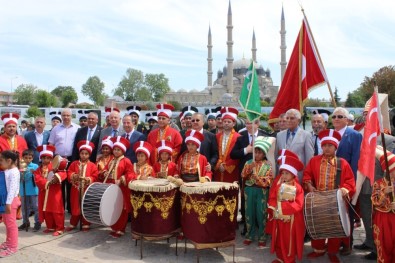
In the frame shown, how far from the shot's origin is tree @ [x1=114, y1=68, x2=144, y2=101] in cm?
10906

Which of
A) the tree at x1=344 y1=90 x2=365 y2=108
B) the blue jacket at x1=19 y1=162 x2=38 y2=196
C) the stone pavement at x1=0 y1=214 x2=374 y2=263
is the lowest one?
the stone pavement at x1=0 y1=214 x2=374 y2=263

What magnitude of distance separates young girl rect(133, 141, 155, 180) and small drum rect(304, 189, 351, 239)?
8.15ft

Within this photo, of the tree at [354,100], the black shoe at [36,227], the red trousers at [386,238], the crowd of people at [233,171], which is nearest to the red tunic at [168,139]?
the crowd of people at [233,171]

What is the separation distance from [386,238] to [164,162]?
3.29 metres

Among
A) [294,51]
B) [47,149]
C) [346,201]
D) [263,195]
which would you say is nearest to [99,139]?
[47,149]

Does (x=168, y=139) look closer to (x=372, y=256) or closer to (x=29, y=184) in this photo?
(x=29, y=184)

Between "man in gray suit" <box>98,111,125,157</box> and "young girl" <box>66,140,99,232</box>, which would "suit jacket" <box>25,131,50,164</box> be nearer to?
→ "man in gray suit" <box>98,111,125,157</box>

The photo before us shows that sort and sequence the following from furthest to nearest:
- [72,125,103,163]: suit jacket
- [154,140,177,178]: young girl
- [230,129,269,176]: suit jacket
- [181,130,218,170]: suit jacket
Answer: [72,125,103,163]: suit jacket
[181,130,218,170]: suit jacket
[230,129,269,176]: suit jacket
[154,140,177,178]: young girl

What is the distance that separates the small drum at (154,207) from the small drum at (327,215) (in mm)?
1769

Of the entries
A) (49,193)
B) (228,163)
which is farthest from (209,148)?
(49,193)

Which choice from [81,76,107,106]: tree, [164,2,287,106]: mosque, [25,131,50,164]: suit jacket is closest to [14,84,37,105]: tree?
[81,76,107,106]: tree

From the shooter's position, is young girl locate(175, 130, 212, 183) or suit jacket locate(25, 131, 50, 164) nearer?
young girl locate(175, 130, 212, 183)

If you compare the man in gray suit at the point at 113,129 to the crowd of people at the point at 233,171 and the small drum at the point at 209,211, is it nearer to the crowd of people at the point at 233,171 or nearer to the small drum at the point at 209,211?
the crowd of people at the point at 233,171

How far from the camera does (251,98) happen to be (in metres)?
6.27
